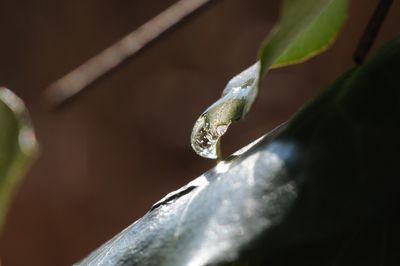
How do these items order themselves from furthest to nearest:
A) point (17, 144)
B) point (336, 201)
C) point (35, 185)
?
point (35, 185) < point (17, 144) < point (336, 201)

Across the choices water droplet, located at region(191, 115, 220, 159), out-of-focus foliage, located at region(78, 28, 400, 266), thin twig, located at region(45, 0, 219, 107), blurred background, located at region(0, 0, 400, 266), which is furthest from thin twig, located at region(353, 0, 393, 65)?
blurred background, located at region(0, 0, 400, 266)

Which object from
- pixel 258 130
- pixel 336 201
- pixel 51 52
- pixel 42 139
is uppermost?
pixel 51 52

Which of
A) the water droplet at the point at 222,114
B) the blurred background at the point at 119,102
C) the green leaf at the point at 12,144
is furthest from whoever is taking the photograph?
the blurred background at the point at 119,102

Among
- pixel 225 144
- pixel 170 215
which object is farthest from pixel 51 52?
pixel 170 215

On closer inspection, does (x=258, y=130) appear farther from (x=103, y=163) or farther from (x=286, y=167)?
(x=286, y=167)

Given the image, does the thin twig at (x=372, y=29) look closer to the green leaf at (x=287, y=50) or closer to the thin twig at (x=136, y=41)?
the green leaf at (x=287, y=50)

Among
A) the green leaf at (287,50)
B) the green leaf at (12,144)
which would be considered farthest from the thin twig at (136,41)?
the green leaf at (287,50)

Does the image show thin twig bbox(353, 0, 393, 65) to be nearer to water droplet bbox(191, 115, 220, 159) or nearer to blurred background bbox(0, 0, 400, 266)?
water droplet bbox(191, 115, 220, 159)

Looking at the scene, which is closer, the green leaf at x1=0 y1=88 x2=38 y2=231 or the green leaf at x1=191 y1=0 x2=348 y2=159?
the green leaf at x1=191 y1=0 x2=348 y2=159
